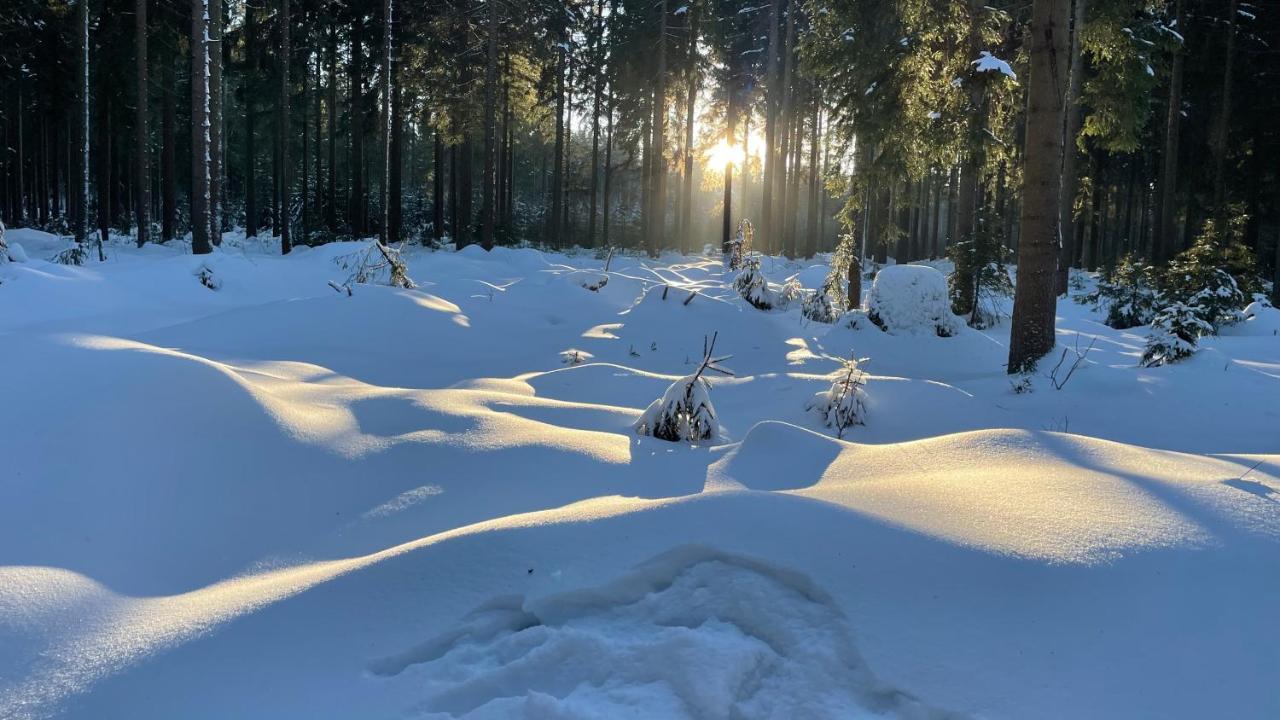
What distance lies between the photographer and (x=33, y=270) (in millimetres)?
9609

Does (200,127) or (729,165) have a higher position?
(729,165)

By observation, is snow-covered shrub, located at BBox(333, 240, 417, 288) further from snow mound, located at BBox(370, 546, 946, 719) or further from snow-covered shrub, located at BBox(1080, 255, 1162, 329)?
snow-covered shrub, located at BBox(1080, 255, 1162, 329)

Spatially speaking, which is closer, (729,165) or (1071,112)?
(1071,112)

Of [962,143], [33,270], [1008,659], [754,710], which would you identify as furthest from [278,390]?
[962,143]

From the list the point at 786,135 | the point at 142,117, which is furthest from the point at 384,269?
the point at 786,135

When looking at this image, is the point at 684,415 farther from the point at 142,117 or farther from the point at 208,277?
the point at 142,117

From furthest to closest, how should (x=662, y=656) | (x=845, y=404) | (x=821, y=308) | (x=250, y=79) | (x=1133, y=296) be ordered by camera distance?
(x=250, y=79), (x=1133, y=296), (x=821, y=308), (x=845, y=404), (x=662, y=656)

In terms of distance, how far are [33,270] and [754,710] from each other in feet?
37.4

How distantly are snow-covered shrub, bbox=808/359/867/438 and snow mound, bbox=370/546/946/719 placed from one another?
123 inches

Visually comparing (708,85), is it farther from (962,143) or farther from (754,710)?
(754,710)

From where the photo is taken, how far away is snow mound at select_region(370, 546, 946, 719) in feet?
6.63

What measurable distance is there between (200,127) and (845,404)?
1425 centimetres

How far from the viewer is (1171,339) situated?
7.34 meters

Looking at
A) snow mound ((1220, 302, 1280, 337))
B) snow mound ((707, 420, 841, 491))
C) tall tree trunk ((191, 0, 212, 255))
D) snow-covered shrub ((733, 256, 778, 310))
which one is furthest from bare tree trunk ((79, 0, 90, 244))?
snow mound ((1220, 302, 1280, 337))
